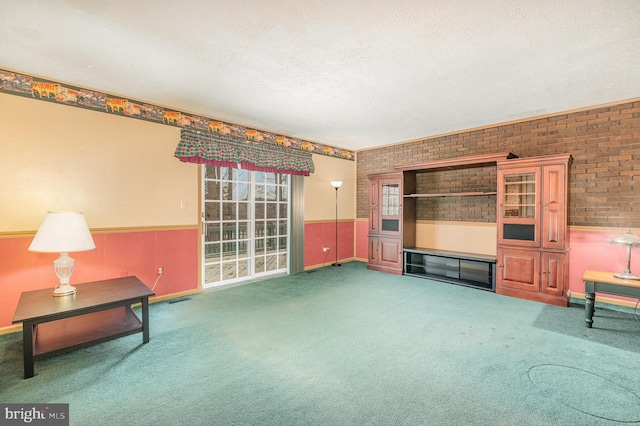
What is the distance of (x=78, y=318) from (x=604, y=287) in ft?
17.7

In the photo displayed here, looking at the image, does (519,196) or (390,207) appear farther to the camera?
(390,207)

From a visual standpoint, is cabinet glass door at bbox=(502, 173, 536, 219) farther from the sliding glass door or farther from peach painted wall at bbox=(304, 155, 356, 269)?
the sliding glass door

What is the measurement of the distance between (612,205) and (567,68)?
6.88 ft

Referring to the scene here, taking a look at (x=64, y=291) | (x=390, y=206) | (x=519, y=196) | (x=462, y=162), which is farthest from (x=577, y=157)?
(x=64, y=291)

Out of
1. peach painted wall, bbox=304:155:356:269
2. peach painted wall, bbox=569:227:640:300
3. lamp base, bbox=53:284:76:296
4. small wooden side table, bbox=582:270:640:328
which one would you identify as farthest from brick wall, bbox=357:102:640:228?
lamp base, bbox=53:284:76:296

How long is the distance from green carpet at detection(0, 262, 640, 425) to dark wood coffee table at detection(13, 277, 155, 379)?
18 centimetres

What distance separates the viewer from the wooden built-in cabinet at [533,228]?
3.77 metres

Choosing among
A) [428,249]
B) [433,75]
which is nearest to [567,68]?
[433,75]

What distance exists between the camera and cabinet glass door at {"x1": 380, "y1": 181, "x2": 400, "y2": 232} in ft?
18.1

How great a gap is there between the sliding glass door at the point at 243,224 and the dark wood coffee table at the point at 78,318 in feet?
5.29

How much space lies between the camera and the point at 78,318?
2785mm

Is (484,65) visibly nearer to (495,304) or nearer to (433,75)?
(433,75)

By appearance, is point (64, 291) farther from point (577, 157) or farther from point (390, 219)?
point (577, 157)

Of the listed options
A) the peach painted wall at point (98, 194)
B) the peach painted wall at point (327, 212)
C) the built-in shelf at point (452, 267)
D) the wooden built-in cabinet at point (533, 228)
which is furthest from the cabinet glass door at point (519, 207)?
the peach painted wall at point (98, 194)
